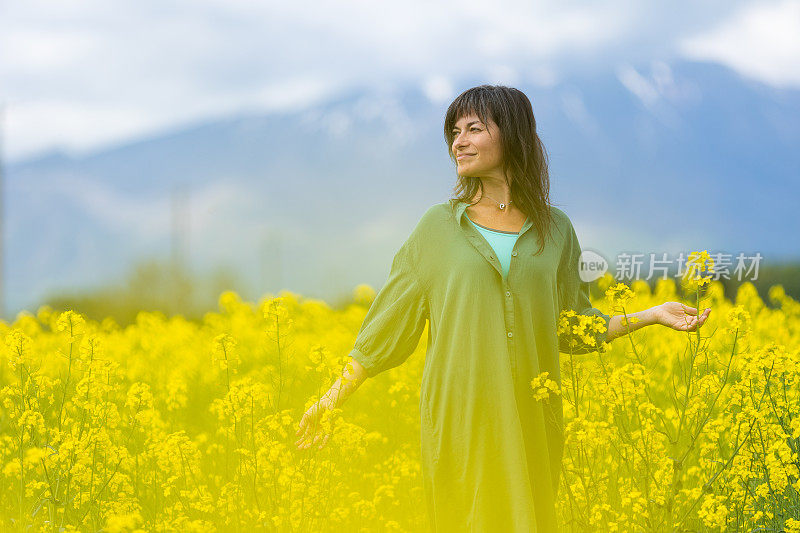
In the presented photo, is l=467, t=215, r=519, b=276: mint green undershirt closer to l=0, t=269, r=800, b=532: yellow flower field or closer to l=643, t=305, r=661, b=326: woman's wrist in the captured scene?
l=0, t=269, r=800, b=532: yellow flower field

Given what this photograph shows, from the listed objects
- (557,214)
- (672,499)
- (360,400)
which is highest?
(557,214)

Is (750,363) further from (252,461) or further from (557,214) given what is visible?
(252,461)

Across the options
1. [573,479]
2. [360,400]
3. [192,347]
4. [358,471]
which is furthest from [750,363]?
[192,347]

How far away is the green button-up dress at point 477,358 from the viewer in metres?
2.26

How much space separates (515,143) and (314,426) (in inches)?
42.1

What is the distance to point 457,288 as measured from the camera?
2.33 metres

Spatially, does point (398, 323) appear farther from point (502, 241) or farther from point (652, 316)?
point (652, 316)

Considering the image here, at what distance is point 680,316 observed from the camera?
245 cm

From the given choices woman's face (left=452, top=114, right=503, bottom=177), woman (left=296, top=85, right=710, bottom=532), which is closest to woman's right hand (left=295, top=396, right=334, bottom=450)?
woman (left=296, top=85, right=710, bottom=532)

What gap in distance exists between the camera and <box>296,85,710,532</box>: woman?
2268 mm

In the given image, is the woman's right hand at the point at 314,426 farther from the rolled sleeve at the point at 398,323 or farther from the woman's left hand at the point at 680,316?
the woman's left hand at the point at 680,316

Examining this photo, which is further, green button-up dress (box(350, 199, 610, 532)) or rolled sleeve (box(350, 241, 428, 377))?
rolled sleeve (box(350, 241, 428, 377))

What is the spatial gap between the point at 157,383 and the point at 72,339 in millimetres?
2460

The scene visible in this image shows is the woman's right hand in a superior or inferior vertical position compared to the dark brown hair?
inferior
